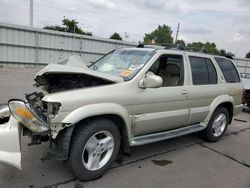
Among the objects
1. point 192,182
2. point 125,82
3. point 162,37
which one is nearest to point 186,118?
point 192,182

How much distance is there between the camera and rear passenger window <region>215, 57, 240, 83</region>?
18.0 feet

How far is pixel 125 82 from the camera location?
141 inches

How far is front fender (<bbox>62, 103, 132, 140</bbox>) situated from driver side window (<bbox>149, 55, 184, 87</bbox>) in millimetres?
1163

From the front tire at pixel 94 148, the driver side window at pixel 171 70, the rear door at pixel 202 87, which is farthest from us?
the rear door at pixel 202 87

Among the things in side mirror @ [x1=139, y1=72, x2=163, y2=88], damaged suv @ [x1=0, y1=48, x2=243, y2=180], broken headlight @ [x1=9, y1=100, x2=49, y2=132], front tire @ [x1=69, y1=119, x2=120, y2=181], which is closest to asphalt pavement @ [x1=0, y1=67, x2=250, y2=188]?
front tire @ [x1=69, y1=119, x2=120, y2=181]

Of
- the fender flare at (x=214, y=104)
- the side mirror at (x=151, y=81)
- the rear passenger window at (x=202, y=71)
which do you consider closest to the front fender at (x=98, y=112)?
the side mirror at (x=151, y=81)

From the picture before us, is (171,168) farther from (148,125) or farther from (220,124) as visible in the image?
(220,124)

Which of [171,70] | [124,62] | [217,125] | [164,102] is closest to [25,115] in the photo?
[124,62]

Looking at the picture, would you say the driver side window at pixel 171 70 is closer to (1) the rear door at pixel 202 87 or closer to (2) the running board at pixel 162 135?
(1) the rear door at pixel 202 87

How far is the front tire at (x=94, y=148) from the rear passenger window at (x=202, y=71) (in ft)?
6.90

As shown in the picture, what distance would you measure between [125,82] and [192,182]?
1.77m

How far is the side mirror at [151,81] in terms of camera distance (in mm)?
3525

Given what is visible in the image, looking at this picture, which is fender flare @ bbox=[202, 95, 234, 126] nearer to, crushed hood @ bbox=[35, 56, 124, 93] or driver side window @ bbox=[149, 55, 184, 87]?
driver side window @ bbox=[149, 55, 184, 87]

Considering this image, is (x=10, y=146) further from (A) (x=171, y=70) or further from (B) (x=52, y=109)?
(A) (x=171, y=70)
